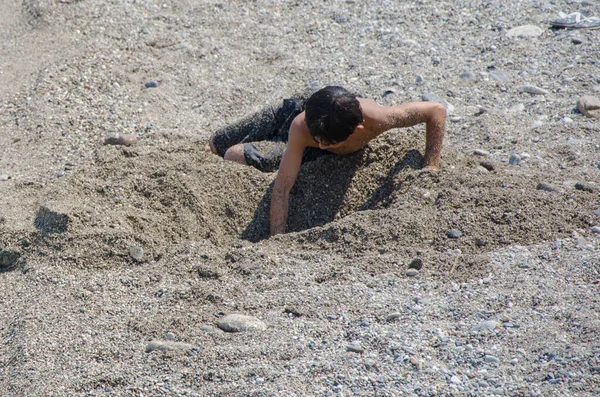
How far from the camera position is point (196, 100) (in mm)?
5430

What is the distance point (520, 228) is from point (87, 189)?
7.63 feet

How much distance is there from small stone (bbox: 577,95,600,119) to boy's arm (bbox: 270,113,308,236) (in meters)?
2.05

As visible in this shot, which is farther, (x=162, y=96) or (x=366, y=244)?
(x=162, y=96)

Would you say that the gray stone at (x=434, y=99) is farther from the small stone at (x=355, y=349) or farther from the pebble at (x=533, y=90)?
the small stone at (x=355, y=349)

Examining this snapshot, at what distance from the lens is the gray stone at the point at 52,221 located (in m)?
3.76

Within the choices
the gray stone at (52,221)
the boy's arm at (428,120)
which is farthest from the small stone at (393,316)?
the gray stone at (52,221)

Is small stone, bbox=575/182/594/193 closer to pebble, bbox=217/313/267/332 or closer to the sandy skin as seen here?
the sandy skin

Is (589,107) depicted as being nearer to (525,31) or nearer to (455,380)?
(525,31)

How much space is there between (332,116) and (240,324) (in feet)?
4.04

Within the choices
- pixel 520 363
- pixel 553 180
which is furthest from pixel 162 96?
pixel 520 363

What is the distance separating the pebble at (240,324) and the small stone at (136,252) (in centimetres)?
73

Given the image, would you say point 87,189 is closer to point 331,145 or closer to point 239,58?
point 331,145

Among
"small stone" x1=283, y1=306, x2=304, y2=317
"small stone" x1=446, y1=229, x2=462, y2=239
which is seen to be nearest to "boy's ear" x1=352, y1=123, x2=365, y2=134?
"small stone" x1=446, y1=229, x2=462, y2=239

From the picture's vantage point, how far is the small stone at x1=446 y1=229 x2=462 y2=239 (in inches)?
141
